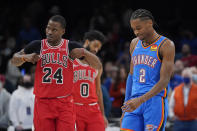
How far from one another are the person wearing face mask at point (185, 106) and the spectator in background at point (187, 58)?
225cm

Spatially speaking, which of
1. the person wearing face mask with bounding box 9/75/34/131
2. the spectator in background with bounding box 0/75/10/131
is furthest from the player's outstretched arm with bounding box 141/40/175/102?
the spectator in background with bounding box 0/75/10/131

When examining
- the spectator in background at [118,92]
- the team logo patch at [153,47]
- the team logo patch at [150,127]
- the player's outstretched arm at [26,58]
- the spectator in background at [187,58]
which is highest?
the spectator in background at [187,58]

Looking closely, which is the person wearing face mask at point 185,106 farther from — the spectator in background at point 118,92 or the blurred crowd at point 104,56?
the spectator in background at point 118,92

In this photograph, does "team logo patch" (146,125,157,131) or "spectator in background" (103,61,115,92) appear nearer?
"team logo patch" (146,125,157,131)

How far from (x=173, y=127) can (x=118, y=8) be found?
6.19 meters

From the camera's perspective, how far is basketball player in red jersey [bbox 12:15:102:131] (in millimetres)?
4852

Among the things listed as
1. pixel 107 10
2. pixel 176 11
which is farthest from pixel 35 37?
pixel 176 11

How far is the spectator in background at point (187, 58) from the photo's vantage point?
10.8 metres

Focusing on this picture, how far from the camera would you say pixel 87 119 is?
569 cm

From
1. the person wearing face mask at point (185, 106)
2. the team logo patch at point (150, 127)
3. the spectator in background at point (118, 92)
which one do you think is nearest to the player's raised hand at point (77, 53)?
the team logo patch at point (150, 127)

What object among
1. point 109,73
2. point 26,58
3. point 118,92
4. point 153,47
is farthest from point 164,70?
point 109,73

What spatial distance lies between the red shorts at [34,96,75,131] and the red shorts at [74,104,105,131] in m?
0.76

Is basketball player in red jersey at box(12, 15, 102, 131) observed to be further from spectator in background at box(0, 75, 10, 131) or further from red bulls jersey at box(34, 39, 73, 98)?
spectator in background at box(0, 75, 10, 131)

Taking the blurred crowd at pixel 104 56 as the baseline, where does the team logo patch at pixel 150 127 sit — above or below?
below
